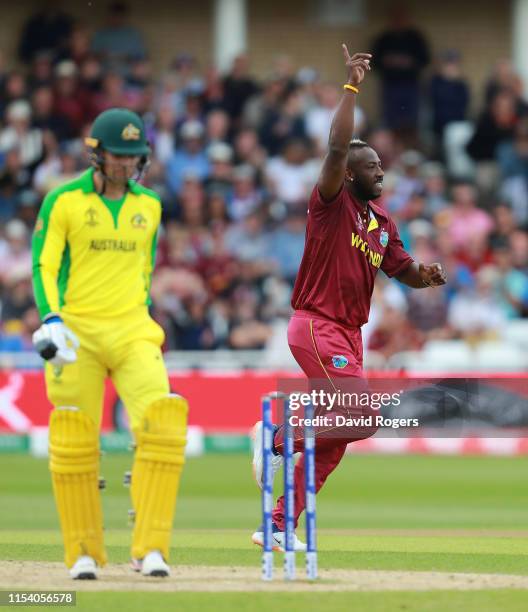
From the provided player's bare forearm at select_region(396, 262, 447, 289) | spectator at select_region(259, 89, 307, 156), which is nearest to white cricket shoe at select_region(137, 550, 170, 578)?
player's bare forearm at select_region(396, 262, 447, 289)

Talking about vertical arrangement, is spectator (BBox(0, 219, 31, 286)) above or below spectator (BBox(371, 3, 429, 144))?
below

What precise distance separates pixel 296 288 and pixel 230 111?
11.8 meters

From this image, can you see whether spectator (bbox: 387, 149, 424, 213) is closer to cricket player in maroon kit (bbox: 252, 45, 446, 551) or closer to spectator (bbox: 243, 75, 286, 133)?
spectator (bbox: 243, 75, 286, 133)

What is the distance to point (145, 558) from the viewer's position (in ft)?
24.4

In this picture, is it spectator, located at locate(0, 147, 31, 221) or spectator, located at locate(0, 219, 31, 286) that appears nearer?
spectator, located at locate(0, 219, 31, 286)

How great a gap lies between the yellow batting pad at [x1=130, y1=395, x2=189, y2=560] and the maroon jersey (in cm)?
123

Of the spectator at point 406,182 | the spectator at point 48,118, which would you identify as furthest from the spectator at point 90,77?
the spectator at point 406,182

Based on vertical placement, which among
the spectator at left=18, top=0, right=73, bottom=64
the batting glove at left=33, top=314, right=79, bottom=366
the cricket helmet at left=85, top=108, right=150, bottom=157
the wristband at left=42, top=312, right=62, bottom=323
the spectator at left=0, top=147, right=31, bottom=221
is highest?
the spectator at left=18, top=0, right=73, bottom=64

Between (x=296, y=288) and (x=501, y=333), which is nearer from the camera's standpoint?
(x=296, y=288)

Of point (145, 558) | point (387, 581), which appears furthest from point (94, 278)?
point (387, 581)

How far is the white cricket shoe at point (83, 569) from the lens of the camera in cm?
737

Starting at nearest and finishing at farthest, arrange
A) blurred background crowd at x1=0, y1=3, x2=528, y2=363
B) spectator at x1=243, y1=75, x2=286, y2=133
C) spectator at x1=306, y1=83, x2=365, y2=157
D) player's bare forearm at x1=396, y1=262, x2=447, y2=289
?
player's bare forearm at x1=396, y1=262, x2=447, y2=289
blurred background crowd at x1=0, y1=3, x2=528, y2=363
spectator at x1=306, y1=83, x2=365, y2=157
spectator at x1=243, y1=75, x2=286, y2=133

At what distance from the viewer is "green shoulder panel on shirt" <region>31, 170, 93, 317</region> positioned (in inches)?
289

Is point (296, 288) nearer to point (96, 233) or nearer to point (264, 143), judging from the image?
point (96, 233)
